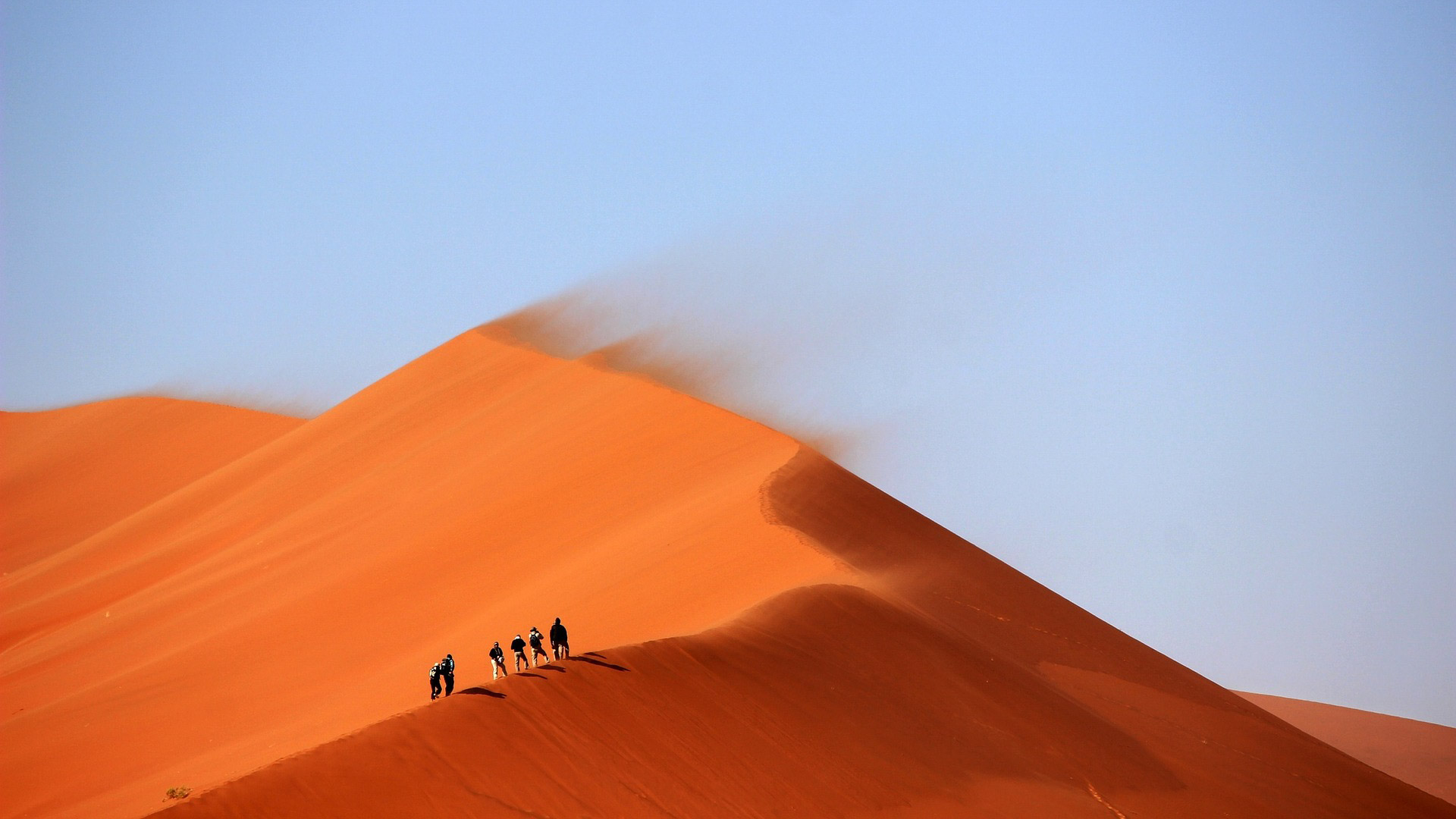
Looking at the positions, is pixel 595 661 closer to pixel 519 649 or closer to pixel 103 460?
pixel 519 649

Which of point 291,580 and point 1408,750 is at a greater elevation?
point 1408,750

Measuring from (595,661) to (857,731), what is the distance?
12.1 ft

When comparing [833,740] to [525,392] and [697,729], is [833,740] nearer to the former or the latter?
[697,729]

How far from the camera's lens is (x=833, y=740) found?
16.0 metres

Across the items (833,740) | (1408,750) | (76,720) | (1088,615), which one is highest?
(1408,750)

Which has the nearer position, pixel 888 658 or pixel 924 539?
pixel 888 658

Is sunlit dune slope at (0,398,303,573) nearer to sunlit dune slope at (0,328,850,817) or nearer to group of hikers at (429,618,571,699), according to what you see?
sunlit dune slope at (0,328,850,817)

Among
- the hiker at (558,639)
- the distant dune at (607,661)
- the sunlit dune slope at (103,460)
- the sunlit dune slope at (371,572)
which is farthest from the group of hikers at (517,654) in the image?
the sunlit dune slope at (103,460)

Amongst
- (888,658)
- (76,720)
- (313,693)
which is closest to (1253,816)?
(888,658)

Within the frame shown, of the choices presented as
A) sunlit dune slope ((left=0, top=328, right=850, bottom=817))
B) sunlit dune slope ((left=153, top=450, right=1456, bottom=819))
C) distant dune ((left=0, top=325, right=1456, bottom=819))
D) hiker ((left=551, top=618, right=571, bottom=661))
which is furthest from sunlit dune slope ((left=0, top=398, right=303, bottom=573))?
hiker ((left=551, top=618, right=571, bottom=661))

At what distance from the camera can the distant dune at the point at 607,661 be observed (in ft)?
45.8

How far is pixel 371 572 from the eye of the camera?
27.6 meters

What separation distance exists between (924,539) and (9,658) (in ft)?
67.6

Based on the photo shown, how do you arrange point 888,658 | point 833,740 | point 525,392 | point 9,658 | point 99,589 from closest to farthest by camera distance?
point 833,740 → point 888,658 → point 9,658 → point 99,589 → point 525,392
